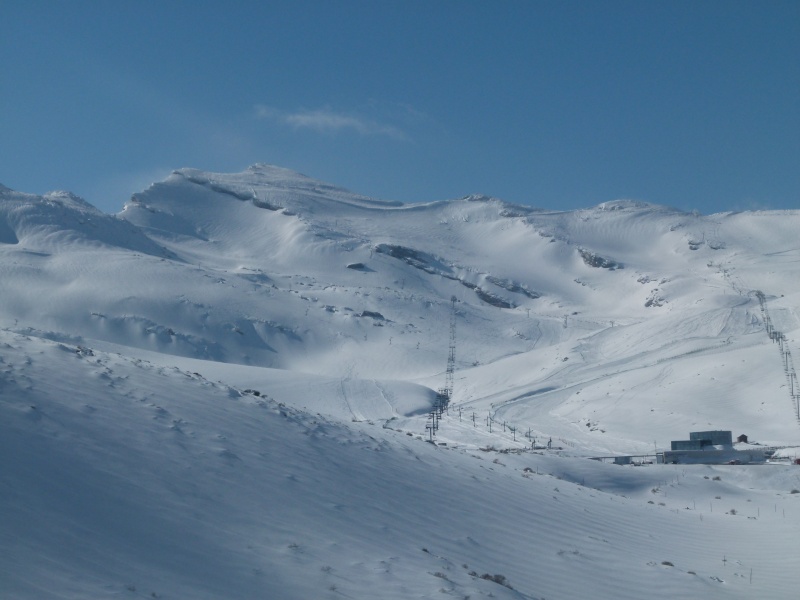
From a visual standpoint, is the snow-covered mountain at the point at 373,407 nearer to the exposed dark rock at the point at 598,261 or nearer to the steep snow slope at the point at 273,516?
the steep snow slope at the point at 273,516

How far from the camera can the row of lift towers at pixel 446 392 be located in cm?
4881

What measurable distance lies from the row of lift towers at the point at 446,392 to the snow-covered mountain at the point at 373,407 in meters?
1.02

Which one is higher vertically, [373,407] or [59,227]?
[59,227]

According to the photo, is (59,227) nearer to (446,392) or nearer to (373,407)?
(446,392)

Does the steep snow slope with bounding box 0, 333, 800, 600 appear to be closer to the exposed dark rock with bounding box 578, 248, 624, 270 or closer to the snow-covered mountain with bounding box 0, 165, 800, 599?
the snow-covered mountain with bounding box 0, 165, 800, 599

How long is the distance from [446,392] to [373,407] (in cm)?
1681

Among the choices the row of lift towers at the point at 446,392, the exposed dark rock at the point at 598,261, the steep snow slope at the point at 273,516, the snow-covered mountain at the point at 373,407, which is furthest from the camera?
the exposed dark rock at the point at 598,261

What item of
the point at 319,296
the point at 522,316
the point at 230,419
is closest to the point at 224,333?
the point at 319,296

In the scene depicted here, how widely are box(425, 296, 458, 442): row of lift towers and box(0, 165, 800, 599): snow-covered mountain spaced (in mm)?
1021

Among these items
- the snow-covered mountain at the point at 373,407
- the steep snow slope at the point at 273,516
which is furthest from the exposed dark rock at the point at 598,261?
the steep snow slope at the point at 273,516

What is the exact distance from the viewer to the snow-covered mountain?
9.59 meters

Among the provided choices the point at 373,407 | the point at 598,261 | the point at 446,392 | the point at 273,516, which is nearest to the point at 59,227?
the point at 446,392

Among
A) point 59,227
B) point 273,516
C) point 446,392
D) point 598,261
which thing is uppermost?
point 598,261

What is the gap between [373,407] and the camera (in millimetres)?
58062
